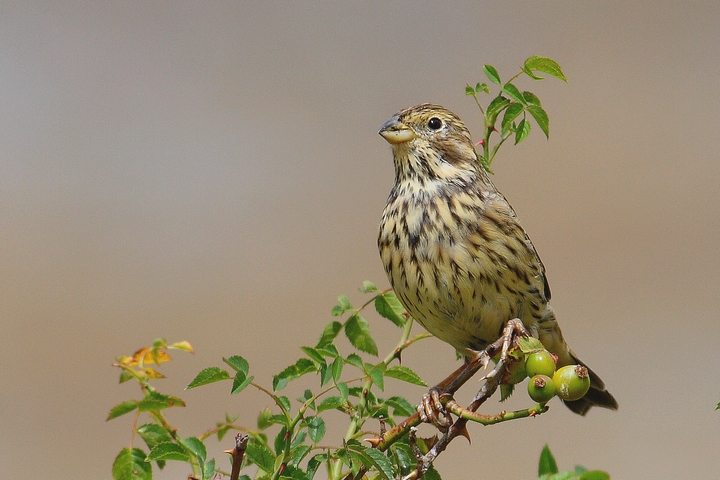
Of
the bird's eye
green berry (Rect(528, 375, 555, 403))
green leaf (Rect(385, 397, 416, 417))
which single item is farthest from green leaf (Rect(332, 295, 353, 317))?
the bird's eye

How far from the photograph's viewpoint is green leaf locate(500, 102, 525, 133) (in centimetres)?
220

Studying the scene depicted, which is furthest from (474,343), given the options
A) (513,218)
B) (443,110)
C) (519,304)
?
(443,110)

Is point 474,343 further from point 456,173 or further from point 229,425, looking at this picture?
point 229,425

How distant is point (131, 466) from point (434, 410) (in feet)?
2.50

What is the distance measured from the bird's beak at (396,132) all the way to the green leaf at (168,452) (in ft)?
5.35

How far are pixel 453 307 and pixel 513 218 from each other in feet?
1.40

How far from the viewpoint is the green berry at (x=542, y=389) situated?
4.80ft

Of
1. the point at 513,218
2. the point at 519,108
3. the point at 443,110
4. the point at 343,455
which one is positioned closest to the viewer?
the point at 343,455

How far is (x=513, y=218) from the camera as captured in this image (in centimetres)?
290

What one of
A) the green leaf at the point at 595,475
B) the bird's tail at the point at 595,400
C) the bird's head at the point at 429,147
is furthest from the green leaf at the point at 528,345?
the bird's tail at the point at 595,400

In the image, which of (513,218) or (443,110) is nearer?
(513,218)

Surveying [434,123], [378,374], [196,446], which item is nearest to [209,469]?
[196,446]

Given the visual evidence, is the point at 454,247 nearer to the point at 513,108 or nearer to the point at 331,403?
the point at 513,108

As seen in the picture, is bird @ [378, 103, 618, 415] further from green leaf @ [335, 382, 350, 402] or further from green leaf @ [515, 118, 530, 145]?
green leaf @ [335, 382, 350, 402]
